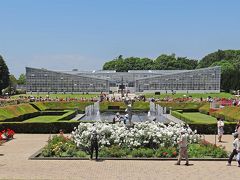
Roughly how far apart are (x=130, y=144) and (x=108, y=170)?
12.6 ft

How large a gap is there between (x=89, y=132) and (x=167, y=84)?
3224 inches

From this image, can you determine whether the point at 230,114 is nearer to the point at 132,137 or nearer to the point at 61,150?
the point at 132,137

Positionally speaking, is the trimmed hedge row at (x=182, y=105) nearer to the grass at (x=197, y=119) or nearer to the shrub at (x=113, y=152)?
the grass at (x=197, y=119)

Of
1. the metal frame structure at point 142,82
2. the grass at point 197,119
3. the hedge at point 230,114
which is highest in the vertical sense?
the metal frame structure at point 142,82

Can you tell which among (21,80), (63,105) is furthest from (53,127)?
(21,80)

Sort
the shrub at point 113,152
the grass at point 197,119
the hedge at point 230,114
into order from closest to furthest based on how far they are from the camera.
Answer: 1. the shrub at point 113,152
2. the grass at point 197,119
3. the hedge at point 230,114

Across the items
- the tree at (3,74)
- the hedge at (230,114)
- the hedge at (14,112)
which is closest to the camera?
the hedge at (230,114)

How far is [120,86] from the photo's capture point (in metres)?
124

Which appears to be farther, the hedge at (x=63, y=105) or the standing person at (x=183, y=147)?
the hedge at (x=63, y=105)

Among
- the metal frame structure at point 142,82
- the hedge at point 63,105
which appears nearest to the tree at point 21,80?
the metal frame structure at point 142,82

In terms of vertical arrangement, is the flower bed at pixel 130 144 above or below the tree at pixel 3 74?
below

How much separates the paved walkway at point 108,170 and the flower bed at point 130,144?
1.11 meters

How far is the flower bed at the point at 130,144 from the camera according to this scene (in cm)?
1916

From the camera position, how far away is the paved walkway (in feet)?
49.2
